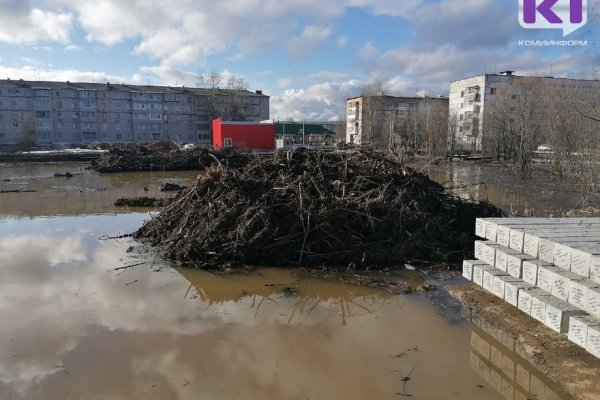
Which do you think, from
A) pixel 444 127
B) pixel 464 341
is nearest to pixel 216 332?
pixel 464 341

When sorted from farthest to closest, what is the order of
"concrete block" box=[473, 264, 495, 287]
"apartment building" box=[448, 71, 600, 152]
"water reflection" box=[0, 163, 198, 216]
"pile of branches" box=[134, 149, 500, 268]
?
"apartment building" box=[448, 71, 600, 152], "water reflection" box=[0, 163, 198, 216], "pile of branches" box=[134, 149, 500, 268], "concrete block" box=[473, 264, 495, 287]

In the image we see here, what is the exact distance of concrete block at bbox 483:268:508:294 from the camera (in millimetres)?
5250

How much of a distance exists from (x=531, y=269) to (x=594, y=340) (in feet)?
3.45

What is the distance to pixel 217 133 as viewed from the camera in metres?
45.1

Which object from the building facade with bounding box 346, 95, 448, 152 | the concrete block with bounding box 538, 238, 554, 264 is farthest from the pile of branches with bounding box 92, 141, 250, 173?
the concrete block with bounding box 538, 238, 554, 264

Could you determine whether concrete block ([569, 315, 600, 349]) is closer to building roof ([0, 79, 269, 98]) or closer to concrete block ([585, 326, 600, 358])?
concrete block ([585, 326, 600, 358])

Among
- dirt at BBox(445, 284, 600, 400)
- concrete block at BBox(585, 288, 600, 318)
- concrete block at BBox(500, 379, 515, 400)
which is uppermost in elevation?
concrete block at BBox(585, 288, 600, 318)

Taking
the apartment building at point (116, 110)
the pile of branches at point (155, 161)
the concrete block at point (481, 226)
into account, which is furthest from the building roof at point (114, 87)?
the concrete block at point (481, 226)

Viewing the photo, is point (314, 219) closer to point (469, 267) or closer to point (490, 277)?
point (469, 267)

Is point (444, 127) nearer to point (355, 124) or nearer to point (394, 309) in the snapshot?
point (394, 309)

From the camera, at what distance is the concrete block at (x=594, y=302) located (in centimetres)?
378

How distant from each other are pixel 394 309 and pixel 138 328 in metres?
3.15

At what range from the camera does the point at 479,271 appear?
18.1ft

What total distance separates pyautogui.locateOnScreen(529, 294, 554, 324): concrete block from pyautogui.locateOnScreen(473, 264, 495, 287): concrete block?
0.94m
